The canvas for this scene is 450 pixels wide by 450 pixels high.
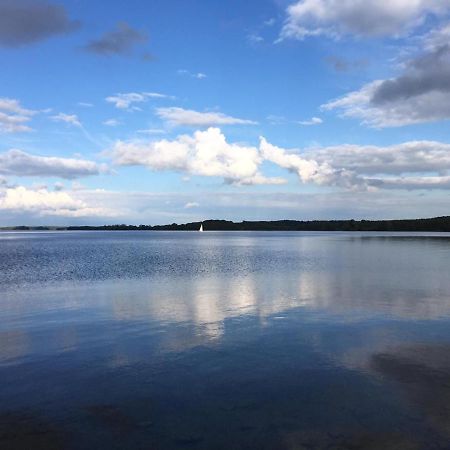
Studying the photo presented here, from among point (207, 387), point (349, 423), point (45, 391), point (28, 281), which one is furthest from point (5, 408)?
point (28, 281)

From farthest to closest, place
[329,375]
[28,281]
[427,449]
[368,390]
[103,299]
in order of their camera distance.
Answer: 1. [28,281]
2. [103,299]
3. [329,375]
4. [368,390]
5. [427,449]

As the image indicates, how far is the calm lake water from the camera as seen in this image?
8.73 meters

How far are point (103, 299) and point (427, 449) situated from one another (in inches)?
803

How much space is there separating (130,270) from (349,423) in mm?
34976

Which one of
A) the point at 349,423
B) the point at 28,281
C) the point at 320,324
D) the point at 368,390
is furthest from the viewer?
the point at 28,281

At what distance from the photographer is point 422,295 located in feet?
84.8

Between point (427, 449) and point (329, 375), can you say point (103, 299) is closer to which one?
point (329, 375)

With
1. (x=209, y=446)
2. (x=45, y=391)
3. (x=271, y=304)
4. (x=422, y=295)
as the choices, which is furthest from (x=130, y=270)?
(x=209, y=446)

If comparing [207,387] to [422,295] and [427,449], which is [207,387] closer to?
[427,449]

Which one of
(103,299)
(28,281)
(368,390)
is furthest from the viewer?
(28,281)

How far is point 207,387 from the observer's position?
11125mm

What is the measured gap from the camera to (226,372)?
40.3 feet

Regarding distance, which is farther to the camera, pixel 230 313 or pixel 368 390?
pixel 230 313

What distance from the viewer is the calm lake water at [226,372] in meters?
8.73
